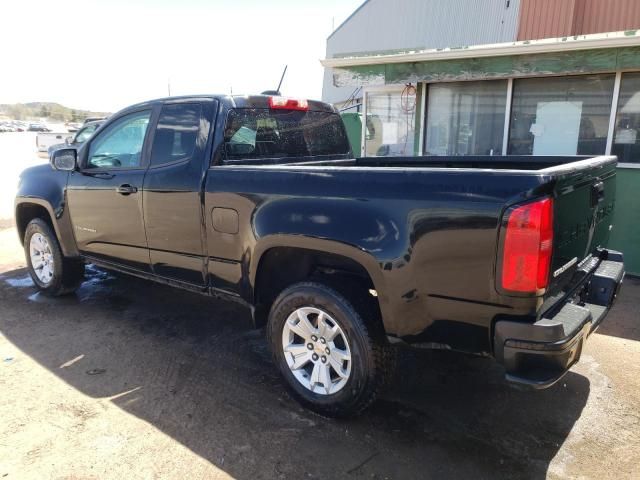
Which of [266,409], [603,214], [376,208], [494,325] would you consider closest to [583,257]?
[603,214]

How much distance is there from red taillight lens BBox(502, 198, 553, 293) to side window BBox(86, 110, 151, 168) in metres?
3.04

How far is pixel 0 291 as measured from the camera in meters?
5.59

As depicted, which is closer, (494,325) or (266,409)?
(494,325)

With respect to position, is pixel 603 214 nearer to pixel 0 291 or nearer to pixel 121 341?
pixel 121 341

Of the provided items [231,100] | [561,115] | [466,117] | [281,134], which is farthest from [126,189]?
[561,115]

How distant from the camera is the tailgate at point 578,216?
248cm

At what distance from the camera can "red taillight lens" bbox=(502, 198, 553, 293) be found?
228 cm

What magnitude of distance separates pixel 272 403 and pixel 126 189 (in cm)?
211

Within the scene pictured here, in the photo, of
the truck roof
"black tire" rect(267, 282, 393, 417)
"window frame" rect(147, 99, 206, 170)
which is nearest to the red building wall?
the truck roof

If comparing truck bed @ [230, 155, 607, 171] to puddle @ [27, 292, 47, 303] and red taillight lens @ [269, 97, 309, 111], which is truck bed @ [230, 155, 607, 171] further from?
puddle @ [27, 292, 47, 303]

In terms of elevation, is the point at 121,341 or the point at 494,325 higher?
the point at 494,325

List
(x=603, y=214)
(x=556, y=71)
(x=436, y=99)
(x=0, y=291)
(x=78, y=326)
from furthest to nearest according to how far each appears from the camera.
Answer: (x=436, y=99) → (x=556, y=71) → (x=0, y=291) → (x=78, y=326) → (x=603, y=214)

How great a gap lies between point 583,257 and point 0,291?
18.8 feet

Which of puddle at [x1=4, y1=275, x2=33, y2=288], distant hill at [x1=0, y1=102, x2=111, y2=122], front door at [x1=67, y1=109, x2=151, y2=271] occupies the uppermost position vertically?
distant hill at [x1=0, y1=102, x2=111, y2=122]
